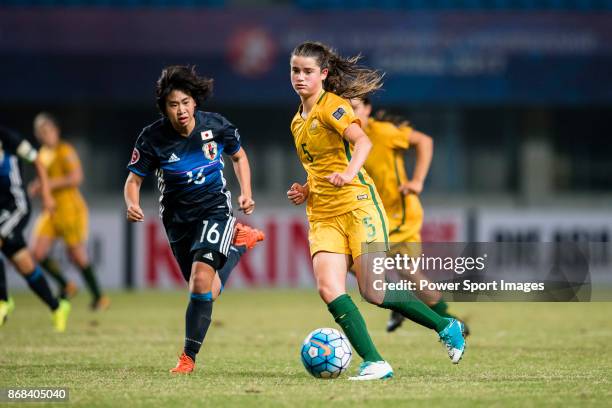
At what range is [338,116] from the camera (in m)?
6.81

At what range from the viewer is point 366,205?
7.00 meters

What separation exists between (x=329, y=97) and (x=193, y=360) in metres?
1.84

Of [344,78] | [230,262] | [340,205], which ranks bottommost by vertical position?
[230,262]

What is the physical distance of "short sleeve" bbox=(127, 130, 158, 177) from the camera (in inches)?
293

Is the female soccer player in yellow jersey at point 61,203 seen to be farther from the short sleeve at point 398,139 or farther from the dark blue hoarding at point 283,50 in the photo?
the short sleeve at point 398,139

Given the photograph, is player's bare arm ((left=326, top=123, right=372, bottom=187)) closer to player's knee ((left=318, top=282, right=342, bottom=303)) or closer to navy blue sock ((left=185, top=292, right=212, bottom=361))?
player's knee ((left=318, top=282, right=342, bottom=303))

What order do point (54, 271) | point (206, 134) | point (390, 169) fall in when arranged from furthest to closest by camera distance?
point (54, 271)
point (390, 169)
point (206, 134)

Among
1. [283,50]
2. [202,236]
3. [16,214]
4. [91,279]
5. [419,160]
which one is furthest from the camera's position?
[283,50]

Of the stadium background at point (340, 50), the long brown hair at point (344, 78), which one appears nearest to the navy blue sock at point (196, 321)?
the long brown hair at point (344, 78)

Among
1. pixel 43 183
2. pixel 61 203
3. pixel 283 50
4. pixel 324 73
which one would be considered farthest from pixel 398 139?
pixel 283 50

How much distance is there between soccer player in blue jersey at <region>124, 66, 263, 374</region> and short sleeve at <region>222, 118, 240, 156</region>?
0.04m

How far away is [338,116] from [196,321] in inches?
62.9

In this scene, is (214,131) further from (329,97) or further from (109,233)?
(109,233)

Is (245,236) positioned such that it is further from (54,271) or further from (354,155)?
(54,271)
